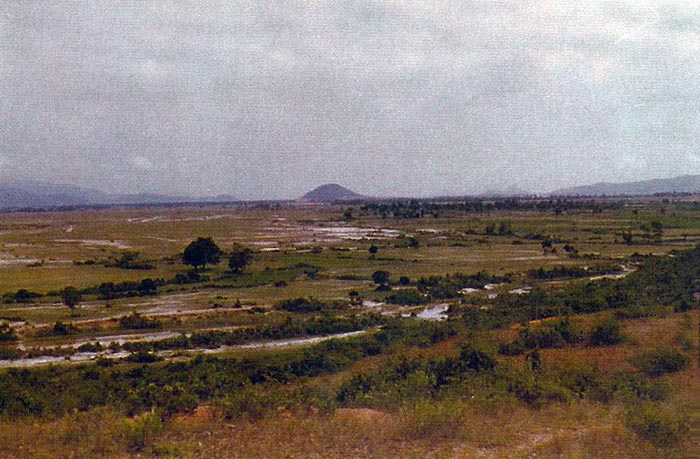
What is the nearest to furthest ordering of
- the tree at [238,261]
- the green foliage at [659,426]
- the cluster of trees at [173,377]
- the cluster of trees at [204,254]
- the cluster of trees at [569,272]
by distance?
the green foliage at [659,426]
the cluster of trees at [173,377]
the cluster of trees at [569,272]
the tree at [238,261]
the cluster of trees at [204,254]

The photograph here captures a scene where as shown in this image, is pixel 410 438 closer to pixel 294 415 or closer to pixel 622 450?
pixel 294 415

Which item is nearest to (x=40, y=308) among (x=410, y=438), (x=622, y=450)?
(x=410, y=438)

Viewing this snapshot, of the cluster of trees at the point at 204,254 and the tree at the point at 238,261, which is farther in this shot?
the cluster of trees at the point at 204,254

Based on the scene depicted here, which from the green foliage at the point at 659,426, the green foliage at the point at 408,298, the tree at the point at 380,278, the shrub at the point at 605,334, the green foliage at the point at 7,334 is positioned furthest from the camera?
the tree at the point at 380,278

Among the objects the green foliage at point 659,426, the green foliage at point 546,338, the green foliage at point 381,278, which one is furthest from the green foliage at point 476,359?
the green foliage at point 381,278

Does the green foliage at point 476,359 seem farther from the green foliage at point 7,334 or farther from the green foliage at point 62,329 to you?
the green foliage at point 7,334

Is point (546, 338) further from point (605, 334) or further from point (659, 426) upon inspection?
point (659, 426)

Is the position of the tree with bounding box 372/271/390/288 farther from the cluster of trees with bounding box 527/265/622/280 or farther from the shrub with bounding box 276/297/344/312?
the cluster of trees with bounding box 527/265/622/280
